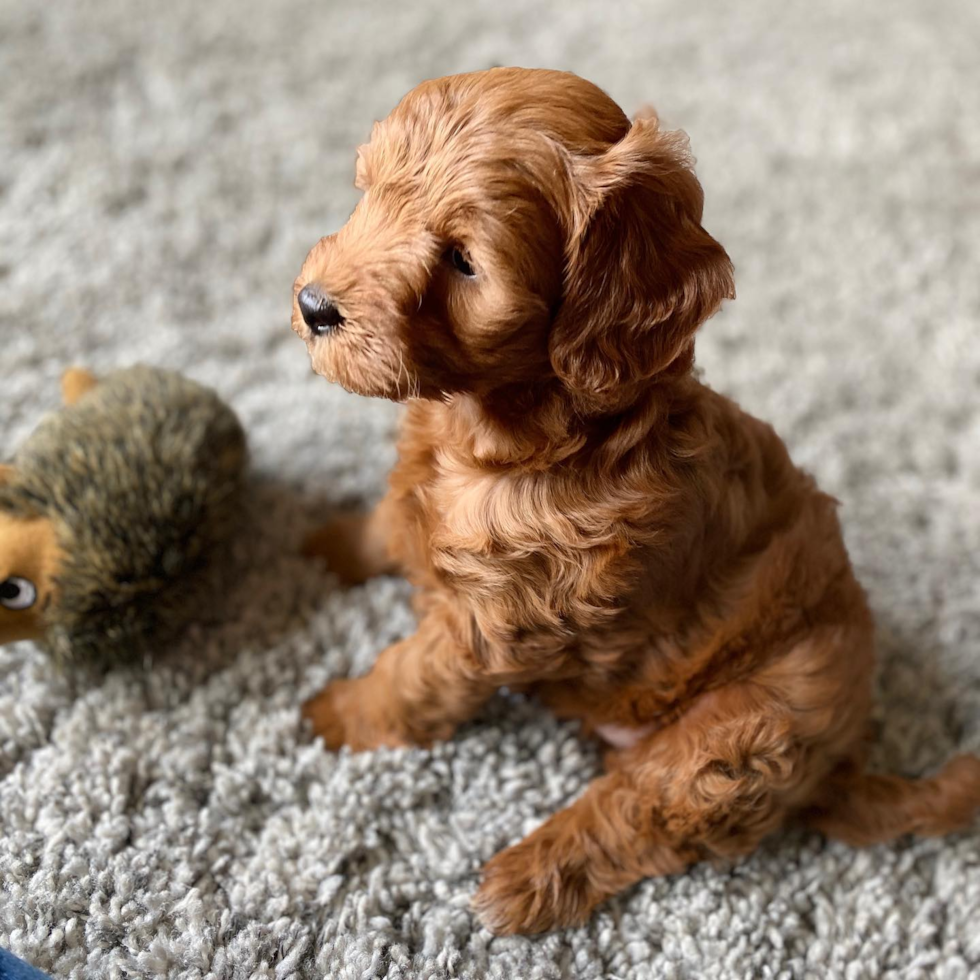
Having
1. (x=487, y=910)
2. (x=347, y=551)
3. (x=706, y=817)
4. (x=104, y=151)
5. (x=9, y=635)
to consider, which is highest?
(x=104, y=151)

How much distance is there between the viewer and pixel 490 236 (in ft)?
4.11

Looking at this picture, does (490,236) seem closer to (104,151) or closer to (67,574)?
(67,574)

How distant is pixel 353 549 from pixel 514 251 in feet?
3.68

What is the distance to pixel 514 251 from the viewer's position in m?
1.26

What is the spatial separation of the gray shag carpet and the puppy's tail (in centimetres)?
8

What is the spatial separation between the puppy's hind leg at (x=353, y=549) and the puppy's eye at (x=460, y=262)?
3.20 ft

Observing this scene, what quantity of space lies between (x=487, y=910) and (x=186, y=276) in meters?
1.82

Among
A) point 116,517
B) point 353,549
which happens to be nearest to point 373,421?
point 353,549

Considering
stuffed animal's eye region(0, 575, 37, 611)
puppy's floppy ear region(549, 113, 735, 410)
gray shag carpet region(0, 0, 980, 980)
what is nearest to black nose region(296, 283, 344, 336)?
puppy's floppy ear region(549, 113, 735, 410)

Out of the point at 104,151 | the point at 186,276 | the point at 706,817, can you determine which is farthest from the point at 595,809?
the point at 104,151

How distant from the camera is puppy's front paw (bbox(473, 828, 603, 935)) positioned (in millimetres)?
1763

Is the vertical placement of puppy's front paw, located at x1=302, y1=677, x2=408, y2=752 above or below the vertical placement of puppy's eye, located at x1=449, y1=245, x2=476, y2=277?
below

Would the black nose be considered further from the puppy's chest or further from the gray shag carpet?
the gray shag carpet

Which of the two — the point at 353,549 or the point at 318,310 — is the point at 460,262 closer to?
the point at 318,310
